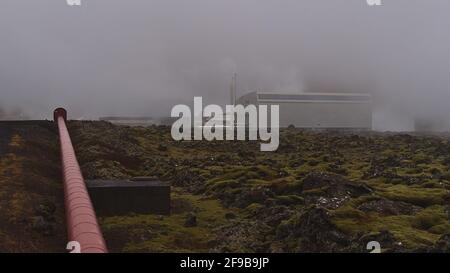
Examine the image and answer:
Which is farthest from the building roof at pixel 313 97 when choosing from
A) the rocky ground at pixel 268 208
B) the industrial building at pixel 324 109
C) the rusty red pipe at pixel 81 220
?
the rusty red pipe at pixel 81 220

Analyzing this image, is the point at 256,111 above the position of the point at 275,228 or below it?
above

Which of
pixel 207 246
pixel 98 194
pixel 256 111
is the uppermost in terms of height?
pixel 256 111

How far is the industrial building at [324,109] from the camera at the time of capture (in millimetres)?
147750

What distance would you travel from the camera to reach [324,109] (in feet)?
490

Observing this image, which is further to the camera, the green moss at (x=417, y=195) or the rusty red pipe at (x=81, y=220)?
the green moss at (x=417, y=195)

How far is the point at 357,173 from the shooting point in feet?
118

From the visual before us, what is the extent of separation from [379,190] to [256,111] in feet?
382

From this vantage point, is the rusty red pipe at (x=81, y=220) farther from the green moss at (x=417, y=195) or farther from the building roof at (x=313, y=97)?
the building roof at (x=313, y=97)

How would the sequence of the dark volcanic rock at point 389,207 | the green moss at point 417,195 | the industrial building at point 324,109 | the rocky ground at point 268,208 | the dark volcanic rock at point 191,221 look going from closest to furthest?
the rocky ground at point 268,208, the dark volcanic rock at point 191,221, the dark volcanic rock at point 389,207, the green moss at point 417,195, the industrial building at point 324,109

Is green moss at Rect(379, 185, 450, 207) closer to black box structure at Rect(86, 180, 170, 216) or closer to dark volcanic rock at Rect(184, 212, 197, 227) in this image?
dark volcanic rock at Rect(184, 212, 197, 227)

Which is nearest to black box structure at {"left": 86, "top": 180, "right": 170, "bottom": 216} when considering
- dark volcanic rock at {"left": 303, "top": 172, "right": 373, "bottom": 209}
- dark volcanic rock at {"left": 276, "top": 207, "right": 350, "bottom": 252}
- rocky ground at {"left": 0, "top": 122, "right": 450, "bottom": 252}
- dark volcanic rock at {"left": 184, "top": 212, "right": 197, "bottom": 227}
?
rocky ground at {"left": 0, "top": 122, "right": 450, "bottom": 252}

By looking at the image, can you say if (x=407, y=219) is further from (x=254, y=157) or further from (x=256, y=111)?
(x=256, y=111)

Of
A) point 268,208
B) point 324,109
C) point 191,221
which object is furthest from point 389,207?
point 324,109
